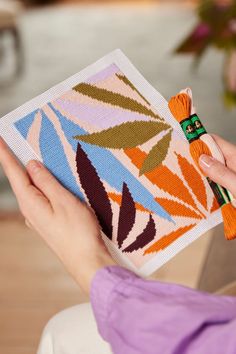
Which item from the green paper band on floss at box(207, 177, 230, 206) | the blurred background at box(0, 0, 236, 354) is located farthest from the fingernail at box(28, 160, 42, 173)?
the blurred background at box(0, 0, 236, 354)

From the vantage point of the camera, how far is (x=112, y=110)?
98 centimetres

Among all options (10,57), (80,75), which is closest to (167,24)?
(10,57)

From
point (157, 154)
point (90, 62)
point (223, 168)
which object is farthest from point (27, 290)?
point (90, 62)

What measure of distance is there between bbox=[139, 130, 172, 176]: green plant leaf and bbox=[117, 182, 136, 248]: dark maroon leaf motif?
5 centimetres

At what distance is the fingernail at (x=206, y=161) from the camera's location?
3.06 ft

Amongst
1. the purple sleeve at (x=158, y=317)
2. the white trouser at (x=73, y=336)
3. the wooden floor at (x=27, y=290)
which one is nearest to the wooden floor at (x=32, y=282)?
the wooden floor at (x=27, y=290)

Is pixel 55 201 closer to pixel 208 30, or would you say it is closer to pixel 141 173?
pixel 141 173

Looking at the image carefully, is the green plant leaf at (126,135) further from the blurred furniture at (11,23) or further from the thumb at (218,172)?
the blurred furniture at (11,23)

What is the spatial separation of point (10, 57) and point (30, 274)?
2.28 meters

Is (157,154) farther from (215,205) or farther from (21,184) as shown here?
(21,184)

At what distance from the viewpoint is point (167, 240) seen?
3.16 ft

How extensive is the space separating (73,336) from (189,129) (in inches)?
13.3

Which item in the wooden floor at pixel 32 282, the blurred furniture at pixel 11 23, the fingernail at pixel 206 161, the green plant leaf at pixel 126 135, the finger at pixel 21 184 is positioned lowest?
the wooden floor at pixel 32 282

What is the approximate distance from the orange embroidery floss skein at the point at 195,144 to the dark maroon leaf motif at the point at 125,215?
0.37ft
